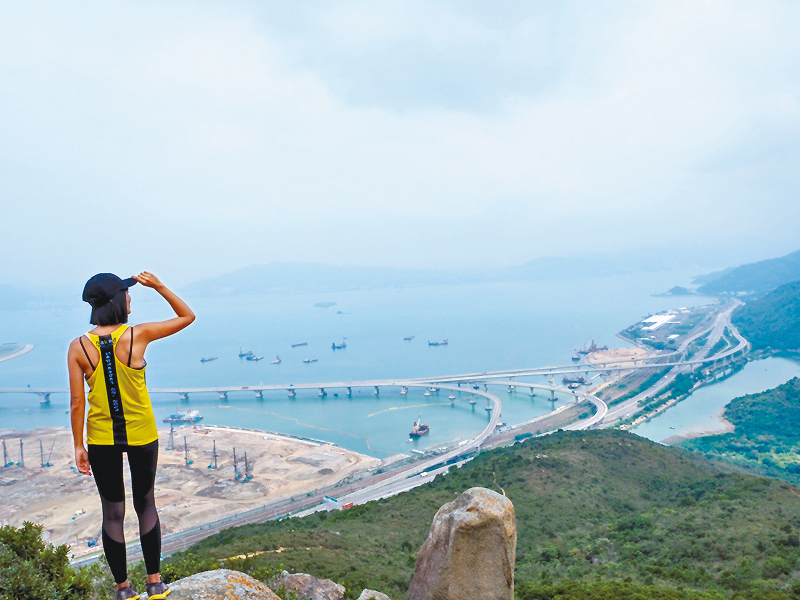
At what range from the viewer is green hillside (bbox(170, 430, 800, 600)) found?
31.3 feet

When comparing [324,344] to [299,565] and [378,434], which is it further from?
[299,565]

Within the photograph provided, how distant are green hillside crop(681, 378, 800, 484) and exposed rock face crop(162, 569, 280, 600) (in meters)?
32.8

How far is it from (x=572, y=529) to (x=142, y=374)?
15903 mm

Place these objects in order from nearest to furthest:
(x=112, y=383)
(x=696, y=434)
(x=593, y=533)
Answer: (x=112, y=383) < (x=593, y=533) < (x=696, y=434)

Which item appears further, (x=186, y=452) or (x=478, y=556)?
(x=186, y=452)

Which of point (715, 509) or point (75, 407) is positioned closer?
point (75, 407)

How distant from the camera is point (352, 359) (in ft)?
236

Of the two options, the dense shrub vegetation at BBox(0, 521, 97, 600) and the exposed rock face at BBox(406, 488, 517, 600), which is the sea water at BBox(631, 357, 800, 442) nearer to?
the exposed rock face at BBox(406, 488, 517, 600)

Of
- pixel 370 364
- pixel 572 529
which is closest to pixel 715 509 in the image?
pixel 572 529

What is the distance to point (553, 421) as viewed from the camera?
40.1 metres

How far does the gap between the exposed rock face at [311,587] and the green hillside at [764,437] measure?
1167 inches

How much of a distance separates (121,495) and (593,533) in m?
15.1

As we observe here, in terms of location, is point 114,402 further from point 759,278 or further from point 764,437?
point 759,278

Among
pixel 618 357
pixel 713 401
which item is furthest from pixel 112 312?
pixel 618 357
